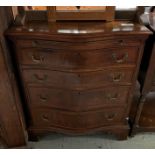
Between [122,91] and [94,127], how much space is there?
391 millimetres

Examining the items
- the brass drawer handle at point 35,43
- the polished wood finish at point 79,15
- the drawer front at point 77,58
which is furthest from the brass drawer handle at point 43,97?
the polished wood finish at point 79,15

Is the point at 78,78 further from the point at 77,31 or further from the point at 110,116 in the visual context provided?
the point at 110,116

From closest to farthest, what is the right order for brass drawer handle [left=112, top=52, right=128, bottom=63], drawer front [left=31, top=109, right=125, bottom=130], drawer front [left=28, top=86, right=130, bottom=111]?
1. brass drawer handle [left=112, top=52, right=128, bottom=63]
2. drawer front [left=28, top=86, right=130, bottom=111]
3. drawer front [left=31, top=109, right=125, bottom=130]

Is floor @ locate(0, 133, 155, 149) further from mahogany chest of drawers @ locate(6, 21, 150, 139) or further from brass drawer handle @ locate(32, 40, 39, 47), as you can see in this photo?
brass drawer handle @ locate(32, 40, 39, 47)

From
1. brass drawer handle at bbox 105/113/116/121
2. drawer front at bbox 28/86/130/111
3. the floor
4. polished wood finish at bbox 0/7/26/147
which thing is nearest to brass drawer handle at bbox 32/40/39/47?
polished wood finish at bbox 0/7/26/147

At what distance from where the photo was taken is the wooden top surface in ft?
3.57

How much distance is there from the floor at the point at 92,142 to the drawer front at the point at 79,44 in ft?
2.95

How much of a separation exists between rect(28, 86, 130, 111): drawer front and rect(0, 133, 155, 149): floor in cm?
41

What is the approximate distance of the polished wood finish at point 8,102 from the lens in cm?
112

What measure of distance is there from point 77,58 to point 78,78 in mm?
142

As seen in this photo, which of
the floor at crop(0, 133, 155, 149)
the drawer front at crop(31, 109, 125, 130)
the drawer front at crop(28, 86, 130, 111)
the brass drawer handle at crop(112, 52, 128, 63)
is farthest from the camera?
the floor at crop(0, 133, 155, 149)

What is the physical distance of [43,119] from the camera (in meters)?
1.52

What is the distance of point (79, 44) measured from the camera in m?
1.09

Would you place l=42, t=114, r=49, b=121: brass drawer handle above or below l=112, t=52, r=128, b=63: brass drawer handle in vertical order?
below
